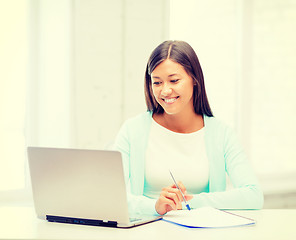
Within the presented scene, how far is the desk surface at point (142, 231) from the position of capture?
128cm

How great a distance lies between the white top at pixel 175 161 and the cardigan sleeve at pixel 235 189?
4.2 inches

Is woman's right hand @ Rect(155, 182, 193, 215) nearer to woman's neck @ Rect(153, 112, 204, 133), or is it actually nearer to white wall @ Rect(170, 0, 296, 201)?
woman's neck @ Rect(153, 112, 204, 133)

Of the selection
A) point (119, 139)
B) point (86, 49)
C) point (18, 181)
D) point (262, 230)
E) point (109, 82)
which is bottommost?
point (18, 181)

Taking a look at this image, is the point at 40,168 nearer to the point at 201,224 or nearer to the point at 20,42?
the point at 201,224

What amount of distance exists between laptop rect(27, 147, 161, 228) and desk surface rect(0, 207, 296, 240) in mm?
34

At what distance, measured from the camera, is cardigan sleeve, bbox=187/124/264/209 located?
1.71m

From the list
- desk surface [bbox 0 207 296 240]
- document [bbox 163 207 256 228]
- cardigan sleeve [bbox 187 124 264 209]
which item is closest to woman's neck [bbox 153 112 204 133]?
cardigan sleeve [bbox 187 124 264 209]

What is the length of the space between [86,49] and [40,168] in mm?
1522

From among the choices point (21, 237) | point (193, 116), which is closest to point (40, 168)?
point (21, 237)

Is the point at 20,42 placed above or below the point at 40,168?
above

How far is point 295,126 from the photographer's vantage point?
139 inches

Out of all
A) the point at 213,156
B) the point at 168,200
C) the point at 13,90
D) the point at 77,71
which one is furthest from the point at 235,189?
the point at 13,90

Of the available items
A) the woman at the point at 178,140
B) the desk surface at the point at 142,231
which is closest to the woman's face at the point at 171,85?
the woman at the point at 178,140

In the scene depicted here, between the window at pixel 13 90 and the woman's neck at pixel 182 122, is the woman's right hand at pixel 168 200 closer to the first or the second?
the woman's neck at pixel 182 122
